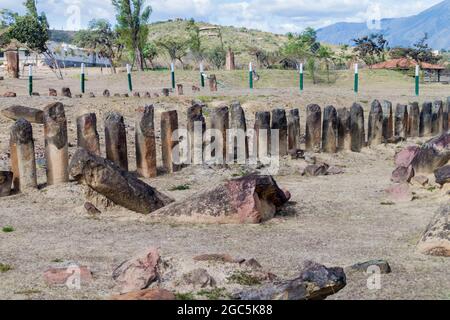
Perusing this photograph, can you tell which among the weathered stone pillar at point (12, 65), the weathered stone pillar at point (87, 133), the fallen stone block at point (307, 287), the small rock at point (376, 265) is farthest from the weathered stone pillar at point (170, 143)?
the weathered stone pillar at point (12, 65)

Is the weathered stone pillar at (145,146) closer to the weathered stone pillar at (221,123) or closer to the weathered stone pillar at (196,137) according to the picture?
the weathered stone pillar at (196,137)

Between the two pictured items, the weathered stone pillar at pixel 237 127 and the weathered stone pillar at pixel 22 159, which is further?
the weathered stone pillar at pixel 237 127

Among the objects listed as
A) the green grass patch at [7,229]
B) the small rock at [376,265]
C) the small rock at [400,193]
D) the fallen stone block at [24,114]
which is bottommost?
the small rock at [400,193]

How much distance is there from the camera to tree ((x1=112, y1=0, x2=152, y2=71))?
37.2 metres

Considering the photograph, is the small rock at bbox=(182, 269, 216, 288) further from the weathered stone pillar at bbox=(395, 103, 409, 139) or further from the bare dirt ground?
the weathered stone pillar at bbox=(395, 103, 409, 139)

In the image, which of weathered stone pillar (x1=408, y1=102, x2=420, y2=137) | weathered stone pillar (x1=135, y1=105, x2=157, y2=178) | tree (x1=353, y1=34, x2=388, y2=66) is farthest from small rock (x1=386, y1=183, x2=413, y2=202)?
tree (x1=353, y1=34, x2=388, y2=66)

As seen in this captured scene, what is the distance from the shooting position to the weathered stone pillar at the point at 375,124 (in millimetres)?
16594

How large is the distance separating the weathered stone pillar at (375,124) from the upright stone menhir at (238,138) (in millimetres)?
4104

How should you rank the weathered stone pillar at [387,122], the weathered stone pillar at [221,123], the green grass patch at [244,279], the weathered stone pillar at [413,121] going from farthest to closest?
1. the weathered stone pillar at [413,121]
2. the weathered stone pillar at [387,122]
3. the weathered stone pillar at [221,123]
4. the green grass patch at [244,279]

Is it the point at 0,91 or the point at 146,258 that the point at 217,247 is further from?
the point at 0,91

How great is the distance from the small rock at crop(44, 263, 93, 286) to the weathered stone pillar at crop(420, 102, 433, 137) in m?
13.9

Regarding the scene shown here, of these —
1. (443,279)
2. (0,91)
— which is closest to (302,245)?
(443,279)
